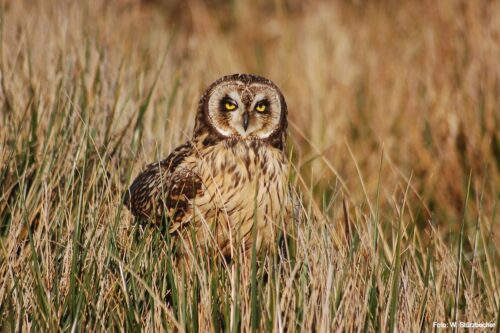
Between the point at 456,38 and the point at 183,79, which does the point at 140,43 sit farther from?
the point at 456,38

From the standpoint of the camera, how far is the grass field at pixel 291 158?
271 centimetres

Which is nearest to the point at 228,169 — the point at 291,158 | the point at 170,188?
the point at 170,188

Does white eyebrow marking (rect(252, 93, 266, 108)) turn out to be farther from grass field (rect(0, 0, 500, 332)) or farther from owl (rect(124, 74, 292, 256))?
grass field (rect(0, 0, 500, 332))

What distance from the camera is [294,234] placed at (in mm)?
3162

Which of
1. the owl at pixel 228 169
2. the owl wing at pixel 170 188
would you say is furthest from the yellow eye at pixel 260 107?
the owl wing at pixel 170 188

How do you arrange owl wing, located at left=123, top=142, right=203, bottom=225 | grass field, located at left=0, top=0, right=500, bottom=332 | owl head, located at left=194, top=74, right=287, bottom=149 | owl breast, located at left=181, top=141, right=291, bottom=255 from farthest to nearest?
owl head, located at left=194, top=74, right=287, bottom=149 → owl wing, located at left=123, top=142, right=203, bottom=225 → owl breast, located at left=181, top=141, right=291, bottom=255 → grass field, located at left=0, top=0, right=500, bottom=332

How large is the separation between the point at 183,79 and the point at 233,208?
2135 mm

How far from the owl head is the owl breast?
0.17 ft

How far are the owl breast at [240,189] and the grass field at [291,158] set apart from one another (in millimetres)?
125

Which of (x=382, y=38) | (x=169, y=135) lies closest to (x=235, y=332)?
A: (x=169, y=135)

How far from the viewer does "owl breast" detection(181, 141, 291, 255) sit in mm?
3369

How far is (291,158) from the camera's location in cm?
320

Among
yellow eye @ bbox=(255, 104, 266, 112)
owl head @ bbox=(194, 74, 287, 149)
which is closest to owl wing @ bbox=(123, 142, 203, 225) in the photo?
owl head @ bbox=(194, 74, 287, 149)

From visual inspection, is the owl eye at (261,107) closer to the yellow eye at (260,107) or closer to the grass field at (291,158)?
the yellow eye at (260,107)
